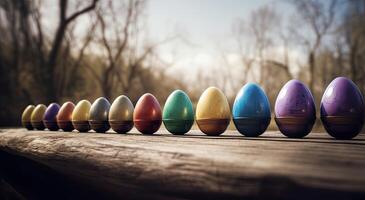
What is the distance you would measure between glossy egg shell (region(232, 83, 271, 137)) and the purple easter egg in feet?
4.83

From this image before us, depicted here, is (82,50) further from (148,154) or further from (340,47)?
(148,154)

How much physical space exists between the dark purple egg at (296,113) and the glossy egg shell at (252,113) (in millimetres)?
63

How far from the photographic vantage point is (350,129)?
1013mm

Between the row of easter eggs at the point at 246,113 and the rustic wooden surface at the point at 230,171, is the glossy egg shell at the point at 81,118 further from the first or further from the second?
the rustic wooden surface at the point at 230,171

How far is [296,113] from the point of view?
112 centimetres

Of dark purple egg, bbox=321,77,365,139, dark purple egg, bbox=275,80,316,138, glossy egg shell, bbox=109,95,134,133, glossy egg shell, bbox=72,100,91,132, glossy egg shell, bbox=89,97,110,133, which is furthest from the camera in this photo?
glossy egg shell, bbox=72,100,91,132

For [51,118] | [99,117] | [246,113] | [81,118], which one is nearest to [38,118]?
[51,118]

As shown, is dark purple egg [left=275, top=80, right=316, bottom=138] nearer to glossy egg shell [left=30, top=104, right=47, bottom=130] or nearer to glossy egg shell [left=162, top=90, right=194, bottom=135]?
glossy egg shell [left=162, top=90, right=194, bottom=135]

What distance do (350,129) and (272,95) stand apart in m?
16.1

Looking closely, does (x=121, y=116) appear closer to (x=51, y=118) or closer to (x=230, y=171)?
(x=51, y=118)

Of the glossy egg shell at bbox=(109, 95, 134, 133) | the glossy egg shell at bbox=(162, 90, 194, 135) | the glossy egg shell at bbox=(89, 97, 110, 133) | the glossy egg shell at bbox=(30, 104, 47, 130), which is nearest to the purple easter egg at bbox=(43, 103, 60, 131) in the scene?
the glossy egg shell at bbox=(30, 104, 47, 130)

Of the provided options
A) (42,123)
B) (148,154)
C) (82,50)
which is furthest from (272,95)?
(148,154)

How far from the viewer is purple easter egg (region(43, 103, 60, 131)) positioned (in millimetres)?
2189

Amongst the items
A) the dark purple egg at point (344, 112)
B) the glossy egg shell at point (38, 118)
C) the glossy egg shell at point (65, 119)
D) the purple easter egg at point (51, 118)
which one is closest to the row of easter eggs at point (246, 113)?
the dark purple egg at point (344, 112)
